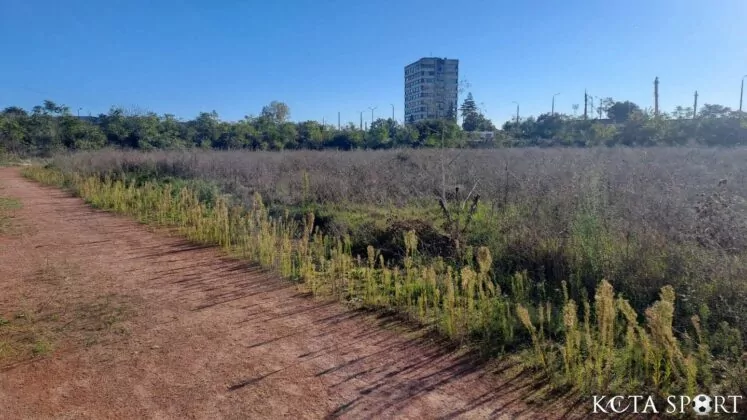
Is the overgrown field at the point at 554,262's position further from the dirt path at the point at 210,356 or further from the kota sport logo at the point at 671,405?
the dirt path at the point at 210,356

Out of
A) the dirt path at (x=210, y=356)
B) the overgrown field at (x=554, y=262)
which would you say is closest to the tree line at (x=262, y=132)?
the overgrown field at (x=554, y=262)

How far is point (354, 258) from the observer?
246 inches

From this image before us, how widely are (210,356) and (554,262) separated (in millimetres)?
3608

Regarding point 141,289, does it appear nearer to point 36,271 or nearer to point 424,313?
point 36,271

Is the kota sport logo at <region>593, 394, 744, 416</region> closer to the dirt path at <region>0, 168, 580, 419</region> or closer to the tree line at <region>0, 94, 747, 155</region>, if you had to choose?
the dirt path at <region>0, 168, 580, 419</region>

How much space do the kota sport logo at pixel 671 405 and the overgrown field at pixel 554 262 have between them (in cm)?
9

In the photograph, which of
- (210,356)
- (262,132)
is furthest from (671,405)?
(262,132)

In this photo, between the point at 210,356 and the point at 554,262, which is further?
the point at 554,262

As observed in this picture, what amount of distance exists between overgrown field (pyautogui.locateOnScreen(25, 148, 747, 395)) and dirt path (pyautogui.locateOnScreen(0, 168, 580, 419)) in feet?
1.57

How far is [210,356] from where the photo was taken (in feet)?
10.8

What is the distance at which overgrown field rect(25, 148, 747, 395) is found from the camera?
9.71 feet

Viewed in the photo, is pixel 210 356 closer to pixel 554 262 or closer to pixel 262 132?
pixel 554 262

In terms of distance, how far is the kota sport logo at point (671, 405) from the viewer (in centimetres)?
255

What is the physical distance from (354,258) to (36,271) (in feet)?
13.0
